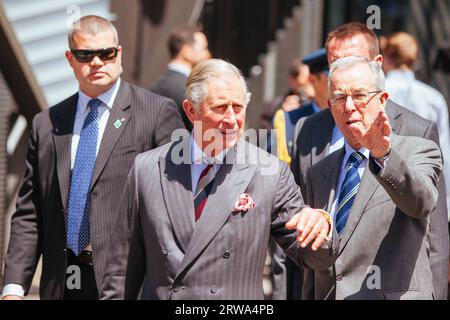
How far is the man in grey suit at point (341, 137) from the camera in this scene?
5.34 m

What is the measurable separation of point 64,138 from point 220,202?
1468 mm

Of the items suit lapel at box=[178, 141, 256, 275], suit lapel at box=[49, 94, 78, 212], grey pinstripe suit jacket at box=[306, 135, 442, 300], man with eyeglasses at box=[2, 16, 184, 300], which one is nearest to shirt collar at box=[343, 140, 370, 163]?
grey pinstripe suit jacket at box=[306, 135, 442, 300]

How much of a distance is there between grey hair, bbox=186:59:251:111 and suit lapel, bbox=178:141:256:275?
0.26m

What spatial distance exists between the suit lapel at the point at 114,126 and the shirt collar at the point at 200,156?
1002mm

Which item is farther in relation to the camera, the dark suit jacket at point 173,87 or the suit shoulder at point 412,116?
the dark suit jacket at point 173,87

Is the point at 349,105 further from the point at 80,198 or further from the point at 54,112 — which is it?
the point at 54,112

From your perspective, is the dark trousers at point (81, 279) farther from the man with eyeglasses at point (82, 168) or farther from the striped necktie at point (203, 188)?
the striped necktie at point (203, 188)

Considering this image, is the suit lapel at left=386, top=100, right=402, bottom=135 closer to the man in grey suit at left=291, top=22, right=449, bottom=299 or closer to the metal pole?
the man in grey suit at left=291, top=22, right=449, bottom=299

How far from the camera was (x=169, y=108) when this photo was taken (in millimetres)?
6000

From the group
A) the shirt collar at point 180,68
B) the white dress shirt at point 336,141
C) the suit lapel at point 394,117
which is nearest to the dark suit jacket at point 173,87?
the shirt collar at point 180,68

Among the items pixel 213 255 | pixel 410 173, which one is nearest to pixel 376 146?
pixel 410 173

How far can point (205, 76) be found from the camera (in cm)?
480

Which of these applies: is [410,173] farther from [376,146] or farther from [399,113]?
[399,113]

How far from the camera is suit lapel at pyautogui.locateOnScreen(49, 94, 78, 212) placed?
19.1 ft
